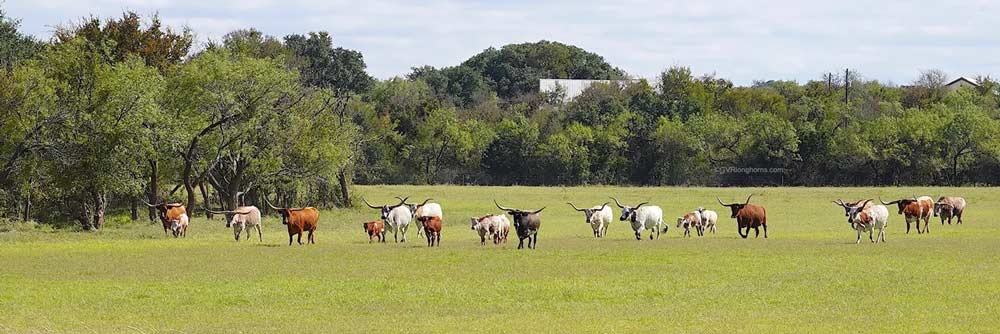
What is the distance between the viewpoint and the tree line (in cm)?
4540

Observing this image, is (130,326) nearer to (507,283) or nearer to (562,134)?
(507,283)

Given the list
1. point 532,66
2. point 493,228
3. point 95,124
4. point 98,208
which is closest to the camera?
point 493,228

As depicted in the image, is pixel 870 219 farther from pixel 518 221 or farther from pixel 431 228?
pixel 431 228

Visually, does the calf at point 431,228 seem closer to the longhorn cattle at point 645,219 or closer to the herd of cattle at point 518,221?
the herd of cattle at point 518,221

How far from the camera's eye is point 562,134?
106 m

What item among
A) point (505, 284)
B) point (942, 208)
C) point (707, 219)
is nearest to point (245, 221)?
point (707, 219)

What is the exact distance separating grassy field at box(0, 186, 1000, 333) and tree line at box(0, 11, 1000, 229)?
5.14 meters

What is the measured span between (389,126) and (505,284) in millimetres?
79843

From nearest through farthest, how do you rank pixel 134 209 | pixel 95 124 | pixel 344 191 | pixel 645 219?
1. pixel 645 219
2. pixel 95 124
3. pixel 134 209
4. pixel 344 191

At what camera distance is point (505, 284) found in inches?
980

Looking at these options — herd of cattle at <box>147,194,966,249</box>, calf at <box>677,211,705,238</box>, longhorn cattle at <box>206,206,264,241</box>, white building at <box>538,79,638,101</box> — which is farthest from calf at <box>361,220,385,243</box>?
white building at <box>538,79,638,101</box>

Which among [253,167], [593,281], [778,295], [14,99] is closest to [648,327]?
[778,295]

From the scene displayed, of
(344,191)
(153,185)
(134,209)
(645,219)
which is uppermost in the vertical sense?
(153,185)

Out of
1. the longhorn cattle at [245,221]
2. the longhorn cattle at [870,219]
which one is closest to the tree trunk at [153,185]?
the longhorn cattle at [245,221]
